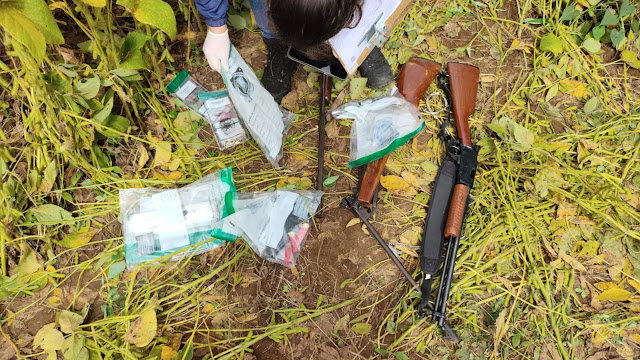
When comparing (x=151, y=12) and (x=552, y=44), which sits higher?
(x=151, y=12)

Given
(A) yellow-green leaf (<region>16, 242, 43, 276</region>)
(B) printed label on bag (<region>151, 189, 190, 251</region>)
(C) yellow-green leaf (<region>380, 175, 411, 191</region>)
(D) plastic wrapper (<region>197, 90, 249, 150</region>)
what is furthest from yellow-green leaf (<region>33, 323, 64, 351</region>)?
(C) yellow-green leaf (<region>380, 175, 411, 191</region>)

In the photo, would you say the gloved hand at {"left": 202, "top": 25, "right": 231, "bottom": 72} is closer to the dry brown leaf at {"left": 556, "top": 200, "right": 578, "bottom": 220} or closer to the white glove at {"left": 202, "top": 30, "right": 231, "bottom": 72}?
the white glove at {"left": 202, "top": 30, "right": 231, "bottom": 72}

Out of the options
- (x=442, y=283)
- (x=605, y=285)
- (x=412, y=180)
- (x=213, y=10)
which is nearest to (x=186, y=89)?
(x=213, y=10)

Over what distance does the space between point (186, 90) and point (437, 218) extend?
128 centimetres

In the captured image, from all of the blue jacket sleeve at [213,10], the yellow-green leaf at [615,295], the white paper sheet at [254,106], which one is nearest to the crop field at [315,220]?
the yellow-green leaf at [615,295]

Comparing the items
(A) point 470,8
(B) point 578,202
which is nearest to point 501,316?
(B) point 578,202

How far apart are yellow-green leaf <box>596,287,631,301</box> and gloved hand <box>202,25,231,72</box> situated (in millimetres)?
1765

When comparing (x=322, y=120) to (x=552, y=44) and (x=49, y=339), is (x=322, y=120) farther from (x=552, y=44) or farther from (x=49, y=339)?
(x=49, y=339)

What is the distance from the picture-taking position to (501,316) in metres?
1.54

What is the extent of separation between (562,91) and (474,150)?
0.62 m

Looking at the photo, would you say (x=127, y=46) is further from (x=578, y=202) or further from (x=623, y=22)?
(x=623, y=22)

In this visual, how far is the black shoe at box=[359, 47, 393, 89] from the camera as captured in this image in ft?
5.93

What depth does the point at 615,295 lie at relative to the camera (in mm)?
1543

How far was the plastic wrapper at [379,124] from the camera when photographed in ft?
5.32
